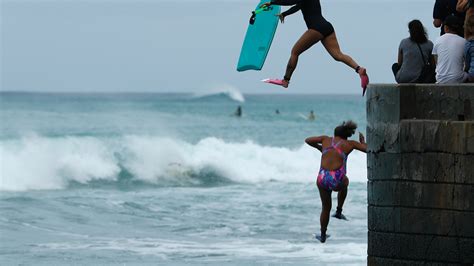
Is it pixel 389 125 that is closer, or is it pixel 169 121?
pixel 389 125

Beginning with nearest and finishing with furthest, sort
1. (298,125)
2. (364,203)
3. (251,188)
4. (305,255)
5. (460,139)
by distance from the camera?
1. (460,139)
2. (305,255)
3. (364,203)
4. (251,188)
5. (298,125)

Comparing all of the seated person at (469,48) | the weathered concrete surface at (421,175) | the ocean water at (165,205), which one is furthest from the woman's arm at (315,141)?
the ocean water at (165,205)

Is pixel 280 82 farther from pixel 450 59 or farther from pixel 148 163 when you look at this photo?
pixel 148 163

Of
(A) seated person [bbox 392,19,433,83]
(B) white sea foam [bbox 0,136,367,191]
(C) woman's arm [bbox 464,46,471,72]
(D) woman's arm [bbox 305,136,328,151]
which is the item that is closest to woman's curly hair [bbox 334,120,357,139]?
(D) woman's arm [bbox 305,136,328,151]

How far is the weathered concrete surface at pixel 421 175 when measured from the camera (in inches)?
378

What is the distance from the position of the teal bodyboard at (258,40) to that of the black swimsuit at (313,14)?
0.68m

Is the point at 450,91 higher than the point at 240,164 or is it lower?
higher

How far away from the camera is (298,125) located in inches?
2616

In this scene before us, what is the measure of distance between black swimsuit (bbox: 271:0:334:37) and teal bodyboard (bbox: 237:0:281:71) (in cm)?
68

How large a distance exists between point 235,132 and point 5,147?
79.0 ft

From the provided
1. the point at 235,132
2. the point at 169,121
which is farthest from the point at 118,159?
the point at 169,121

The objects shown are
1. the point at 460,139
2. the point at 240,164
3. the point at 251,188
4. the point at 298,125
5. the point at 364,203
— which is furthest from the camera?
the point at 298,125

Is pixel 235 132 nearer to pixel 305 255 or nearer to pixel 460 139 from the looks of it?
pixel 305 255

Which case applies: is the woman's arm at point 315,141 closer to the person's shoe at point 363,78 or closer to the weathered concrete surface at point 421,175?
the person's shoe at point 363,78
